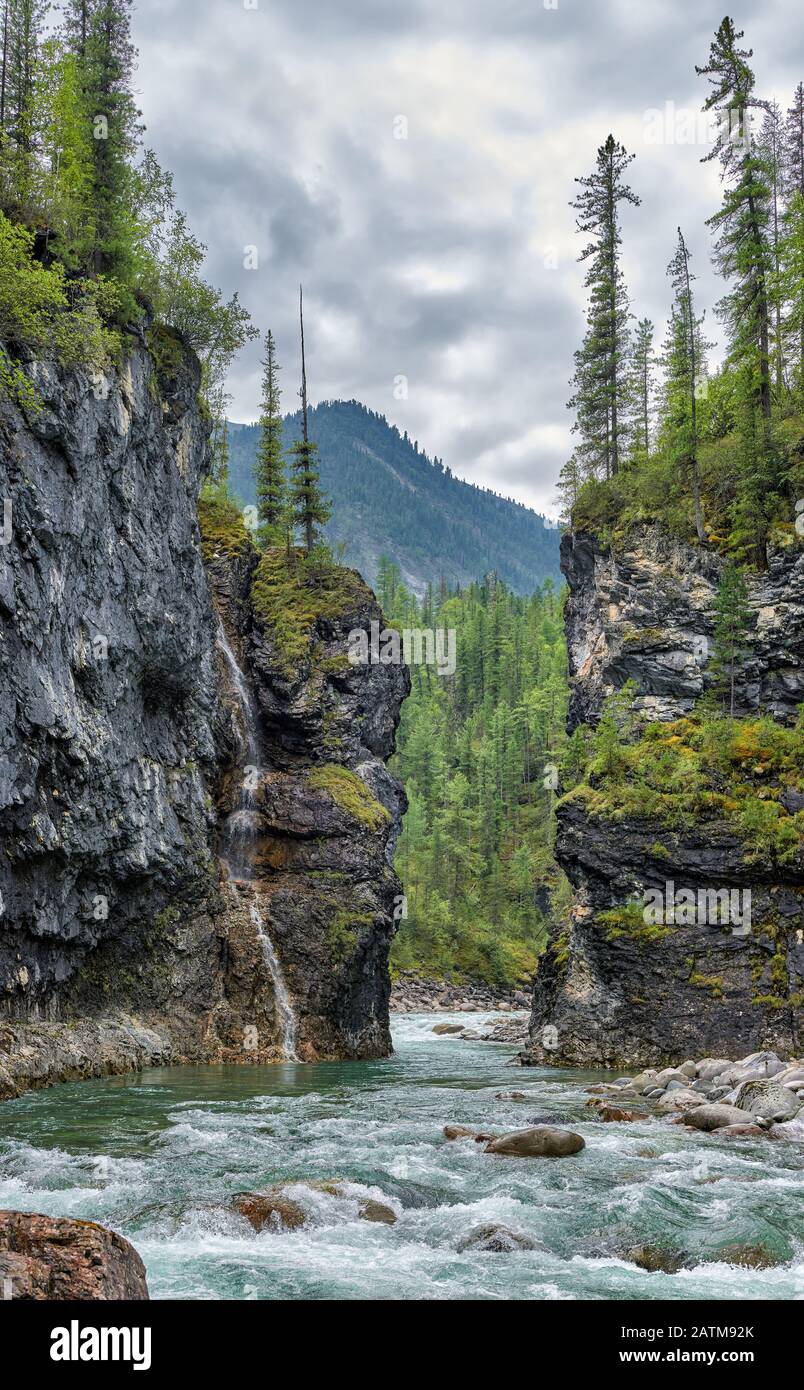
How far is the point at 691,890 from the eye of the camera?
29.5m

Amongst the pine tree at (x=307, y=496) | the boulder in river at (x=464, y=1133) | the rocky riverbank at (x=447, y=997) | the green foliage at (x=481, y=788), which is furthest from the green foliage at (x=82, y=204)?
the rocky riverbank at (x=447, y=997)

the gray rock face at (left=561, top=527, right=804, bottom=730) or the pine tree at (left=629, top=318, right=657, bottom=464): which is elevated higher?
the pine tree at (left=629, top=318, right=657, bottom=464)

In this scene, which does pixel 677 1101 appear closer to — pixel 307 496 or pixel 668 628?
pixel 668 628

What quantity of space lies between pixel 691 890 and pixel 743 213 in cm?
2807

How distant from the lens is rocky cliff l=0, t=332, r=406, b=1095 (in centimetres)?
2352

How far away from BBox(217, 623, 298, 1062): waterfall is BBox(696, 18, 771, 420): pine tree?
2473 centimetres

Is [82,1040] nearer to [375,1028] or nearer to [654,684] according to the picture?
[375,1028]

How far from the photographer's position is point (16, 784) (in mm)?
22109

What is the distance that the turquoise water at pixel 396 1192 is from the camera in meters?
9.34

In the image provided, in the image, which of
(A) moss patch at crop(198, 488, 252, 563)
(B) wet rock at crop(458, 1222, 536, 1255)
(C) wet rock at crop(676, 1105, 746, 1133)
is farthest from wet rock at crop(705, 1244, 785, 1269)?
(A) moss patch at crop(198, 488, 252, 563)

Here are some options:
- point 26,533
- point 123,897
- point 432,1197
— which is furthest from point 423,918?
point 432,1197

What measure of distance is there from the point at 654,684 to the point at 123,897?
73.1 ft

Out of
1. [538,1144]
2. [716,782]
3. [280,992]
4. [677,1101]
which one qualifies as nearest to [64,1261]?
[538,1144]
